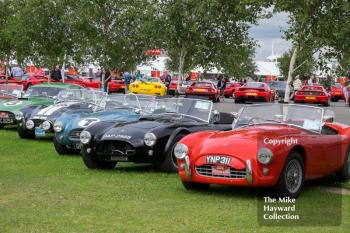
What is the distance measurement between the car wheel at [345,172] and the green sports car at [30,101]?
9840 mm

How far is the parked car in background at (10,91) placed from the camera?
2012cm

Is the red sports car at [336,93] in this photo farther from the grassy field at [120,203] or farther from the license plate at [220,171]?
the license plate at [220,171]

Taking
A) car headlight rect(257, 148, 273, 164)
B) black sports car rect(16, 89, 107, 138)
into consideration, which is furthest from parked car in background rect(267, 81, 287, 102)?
car headlight rect(257, 148, 273, 164)

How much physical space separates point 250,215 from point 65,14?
26886 millimetres

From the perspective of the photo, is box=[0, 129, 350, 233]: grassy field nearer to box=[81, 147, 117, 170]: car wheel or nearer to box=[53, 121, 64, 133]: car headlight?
box=[81, 147, 117, 170]: car wheel

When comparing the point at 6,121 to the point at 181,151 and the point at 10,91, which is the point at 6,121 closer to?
the point at 10,91

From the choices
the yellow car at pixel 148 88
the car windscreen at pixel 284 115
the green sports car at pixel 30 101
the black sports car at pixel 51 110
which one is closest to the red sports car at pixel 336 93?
the yellow car at pixel 148 88

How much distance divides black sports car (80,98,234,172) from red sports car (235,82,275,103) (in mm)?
26937

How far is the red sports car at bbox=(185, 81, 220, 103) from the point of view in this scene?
40.7 m

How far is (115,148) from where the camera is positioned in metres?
10.8

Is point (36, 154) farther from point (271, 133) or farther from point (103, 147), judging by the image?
point (271, 133)

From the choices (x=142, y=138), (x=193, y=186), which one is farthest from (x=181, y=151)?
(x=142, y=138)

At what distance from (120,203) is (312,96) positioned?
107 feet

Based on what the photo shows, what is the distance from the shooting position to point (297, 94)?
3984 centimetres
